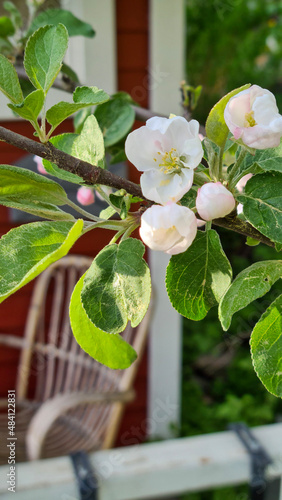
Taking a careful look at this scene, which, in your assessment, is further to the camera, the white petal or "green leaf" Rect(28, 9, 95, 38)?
"green leaf" Rect(28, 9, 95, 38)

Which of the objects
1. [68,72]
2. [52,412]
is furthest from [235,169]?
[52,412]

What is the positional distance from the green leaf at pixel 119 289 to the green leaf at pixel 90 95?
0.21ft

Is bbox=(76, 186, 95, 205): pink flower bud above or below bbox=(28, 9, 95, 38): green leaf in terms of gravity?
below

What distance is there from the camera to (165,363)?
7.27 ft

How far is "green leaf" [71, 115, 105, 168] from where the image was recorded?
0.27 m

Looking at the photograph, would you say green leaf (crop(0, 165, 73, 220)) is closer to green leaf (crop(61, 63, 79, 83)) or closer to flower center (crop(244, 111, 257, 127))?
flower center (crop(244, 111, 257, 127))

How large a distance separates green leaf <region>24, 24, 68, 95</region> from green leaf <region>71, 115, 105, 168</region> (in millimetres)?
30

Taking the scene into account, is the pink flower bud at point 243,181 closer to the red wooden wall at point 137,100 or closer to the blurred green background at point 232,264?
the red wooden wall at point 137,100

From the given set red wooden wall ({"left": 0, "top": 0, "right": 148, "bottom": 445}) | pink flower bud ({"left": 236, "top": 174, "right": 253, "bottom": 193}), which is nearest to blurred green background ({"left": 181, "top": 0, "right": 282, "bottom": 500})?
red wooden wall ({"left": 0, "top": 0, "right": 148, "bottom": 445})

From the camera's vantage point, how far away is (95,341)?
272 millimetres

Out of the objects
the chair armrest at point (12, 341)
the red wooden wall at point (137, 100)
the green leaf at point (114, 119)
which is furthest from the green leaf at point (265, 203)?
the chair armrest at point (12, 341)

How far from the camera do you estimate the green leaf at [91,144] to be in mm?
267

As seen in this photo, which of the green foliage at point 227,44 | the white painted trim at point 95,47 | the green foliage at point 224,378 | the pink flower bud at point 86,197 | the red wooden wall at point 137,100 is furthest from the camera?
the green foliage at point 227,44

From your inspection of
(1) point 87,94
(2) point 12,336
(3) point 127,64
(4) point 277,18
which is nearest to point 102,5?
(3) point 127,64
